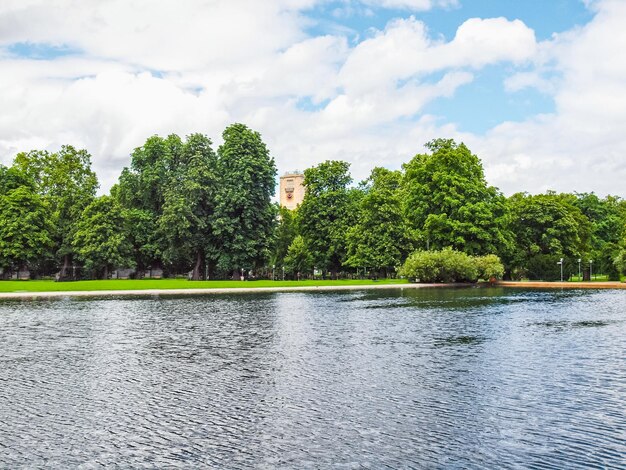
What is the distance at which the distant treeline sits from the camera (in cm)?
6881

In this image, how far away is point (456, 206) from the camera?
→ 224 ft

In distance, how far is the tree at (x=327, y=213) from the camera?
258ft

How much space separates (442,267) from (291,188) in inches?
4375

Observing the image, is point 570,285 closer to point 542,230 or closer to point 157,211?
point 542,230

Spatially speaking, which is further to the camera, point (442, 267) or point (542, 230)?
point (542, 230)

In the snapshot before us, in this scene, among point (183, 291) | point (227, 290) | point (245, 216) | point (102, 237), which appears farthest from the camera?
point (102, 237)

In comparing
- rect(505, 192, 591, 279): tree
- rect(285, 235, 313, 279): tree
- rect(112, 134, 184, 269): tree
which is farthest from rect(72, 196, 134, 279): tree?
rect(505, 192, 591, 279): tree

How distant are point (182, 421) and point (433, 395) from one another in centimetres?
500

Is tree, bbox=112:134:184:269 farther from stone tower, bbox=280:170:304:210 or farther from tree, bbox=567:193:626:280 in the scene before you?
stone tower, bbox=280:170:304:210

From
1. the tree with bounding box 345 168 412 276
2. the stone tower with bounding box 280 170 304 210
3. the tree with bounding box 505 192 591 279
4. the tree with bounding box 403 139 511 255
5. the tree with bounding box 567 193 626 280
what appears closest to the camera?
the tree with bounding box 403 139 511 255

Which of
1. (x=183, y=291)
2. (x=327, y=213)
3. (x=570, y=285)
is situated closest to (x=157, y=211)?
(x=327, y=213)

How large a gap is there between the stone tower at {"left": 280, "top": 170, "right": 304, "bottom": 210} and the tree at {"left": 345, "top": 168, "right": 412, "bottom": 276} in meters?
95.0

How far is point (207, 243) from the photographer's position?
71.4m

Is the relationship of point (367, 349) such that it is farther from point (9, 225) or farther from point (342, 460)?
point (9, 225)
